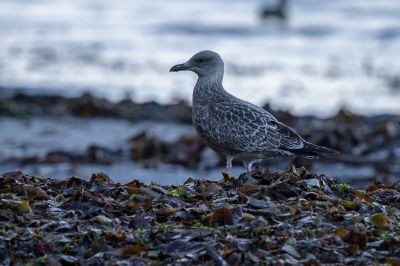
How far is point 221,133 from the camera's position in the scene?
7.79 metres

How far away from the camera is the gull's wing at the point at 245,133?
7.77 metres

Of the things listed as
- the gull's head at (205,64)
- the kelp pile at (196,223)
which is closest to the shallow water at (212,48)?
the gull's head at (205,64)

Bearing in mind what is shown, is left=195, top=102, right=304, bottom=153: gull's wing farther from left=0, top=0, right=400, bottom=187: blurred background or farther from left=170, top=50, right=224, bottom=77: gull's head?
left=0, top=0, right=400, bottom=187: blurred background

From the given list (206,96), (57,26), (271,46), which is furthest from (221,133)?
(57,26)

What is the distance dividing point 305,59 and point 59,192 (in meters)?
14.4

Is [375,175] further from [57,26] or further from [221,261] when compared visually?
[57,26]

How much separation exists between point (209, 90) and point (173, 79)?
363 inches

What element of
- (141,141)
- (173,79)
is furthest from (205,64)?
(173,79)

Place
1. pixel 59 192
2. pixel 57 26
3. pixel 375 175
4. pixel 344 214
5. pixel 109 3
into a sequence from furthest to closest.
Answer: pixel 109 3, pixel 57 26, pixel 375 175, pixel 59 192, pixel 344 214

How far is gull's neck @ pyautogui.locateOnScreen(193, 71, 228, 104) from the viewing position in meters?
8.22

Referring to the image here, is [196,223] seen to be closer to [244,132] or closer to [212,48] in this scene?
[244,132]

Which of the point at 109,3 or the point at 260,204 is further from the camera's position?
the point at 109,3

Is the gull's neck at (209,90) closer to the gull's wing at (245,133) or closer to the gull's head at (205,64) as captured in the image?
the gull's head at (205,64)

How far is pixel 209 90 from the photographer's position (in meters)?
8.33
